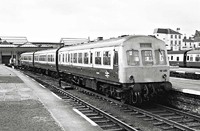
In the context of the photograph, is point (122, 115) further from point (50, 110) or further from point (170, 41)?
point (170, 41)

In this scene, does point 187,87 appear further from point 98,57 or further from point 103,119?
point 103,119

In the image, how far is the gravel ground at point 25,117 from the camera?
8.39 m

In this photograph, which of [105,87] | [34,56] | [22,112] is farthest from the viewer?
[34,56]

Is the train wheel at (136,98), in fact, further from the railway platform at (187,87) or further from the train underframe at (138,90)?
the railway platform at (187,87)

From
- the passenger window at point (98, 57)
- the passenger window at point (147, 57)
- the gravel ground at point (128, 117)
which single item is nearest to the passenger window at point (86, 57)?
the passenger window at point (98, 57)

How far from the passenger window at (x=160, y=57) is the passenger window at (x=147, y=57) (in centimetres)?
34

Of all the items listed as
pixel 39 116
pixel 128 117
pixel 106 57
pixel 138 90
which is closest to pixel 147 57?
pixel 138 90

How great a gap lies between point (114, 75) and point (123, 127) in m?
4.03

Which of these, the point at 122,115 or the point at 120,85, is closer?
the point at 122,115

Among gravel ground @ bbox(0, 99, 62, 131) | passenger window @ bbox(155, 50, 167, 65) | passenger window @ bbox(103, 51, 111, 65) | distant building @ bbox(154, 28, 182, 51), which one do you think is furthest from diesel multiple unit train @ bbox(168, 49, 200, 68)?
distant building @ bbox(154, 28, 182, 51)

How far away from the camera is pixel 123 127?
8.82 metres

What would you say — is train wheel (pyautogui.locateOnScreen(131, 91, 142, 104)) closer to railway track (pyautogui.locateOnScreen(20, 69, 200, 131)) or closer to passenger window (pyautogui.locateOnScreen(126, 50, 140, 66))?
railway track (pyautogui.locateOnScreen(20, 69, 200, 131))

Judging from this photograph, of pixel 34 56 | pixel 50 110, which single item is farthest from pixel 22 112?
pixel 34 56

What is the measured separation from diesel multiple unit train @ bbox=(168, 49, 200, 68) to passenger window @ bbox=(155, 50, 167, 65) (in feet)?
69.2
